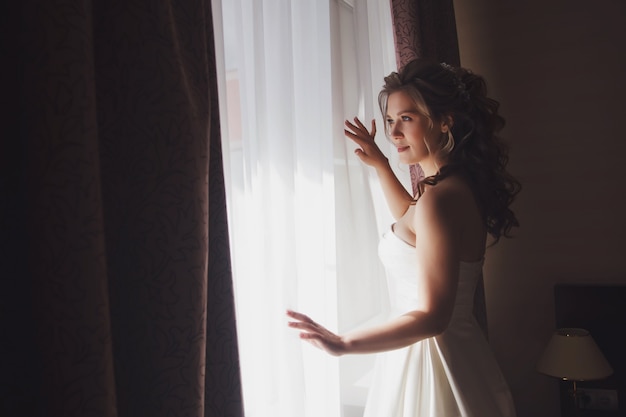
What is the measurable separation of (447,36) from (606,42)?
761mm

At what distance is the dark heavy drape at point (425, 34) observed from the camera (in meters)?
1.70

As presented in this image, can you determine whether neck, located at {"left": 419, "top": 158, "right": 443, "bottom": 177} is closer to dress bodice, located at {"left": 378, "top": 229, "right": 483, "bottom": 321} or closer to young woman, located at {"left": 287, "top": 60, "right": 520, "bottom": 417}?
young woman, located at {"left": 287, "top": 60, "right": 520, "bottom": 417}

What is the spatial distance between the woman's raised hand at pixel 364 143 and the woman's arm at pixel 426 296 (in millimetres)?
314

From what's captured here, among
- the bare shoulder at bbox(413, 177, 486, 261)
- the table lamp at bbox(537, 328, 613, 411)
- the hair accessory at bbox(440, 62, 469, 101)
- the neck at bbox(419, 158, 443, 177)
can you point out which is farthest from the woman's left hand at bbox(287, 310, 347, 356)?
the table lamp at bbox(537, 328, 613, 411)

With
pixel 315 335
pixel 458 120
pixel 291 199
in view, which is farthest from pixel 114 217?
pixel 458 120

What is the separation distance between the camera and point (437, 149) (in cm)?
137

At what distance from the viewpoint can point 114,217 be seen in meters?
0.64

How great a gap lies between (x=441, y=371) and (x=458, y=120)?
0.64 meters

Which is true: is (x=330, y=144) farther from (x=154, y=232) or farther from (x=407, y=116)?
(x=154, y=232)

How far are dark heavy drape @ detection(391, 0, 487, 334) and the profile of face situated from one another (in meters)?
0.31

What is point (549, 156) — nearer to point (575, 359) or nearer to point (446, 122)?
point (575, 359)

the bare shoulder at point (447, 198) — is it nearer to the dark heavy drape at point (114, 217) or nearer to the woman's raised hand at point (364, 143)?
the woman's raised hand at point (364, 143)

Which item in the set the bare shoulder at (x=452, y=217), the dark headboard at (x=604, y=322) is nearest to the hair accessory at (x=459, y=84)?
the bare shoulder at (x=452, y=217)

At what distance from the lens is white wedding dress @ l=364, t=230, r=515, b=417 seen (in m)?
1.26
